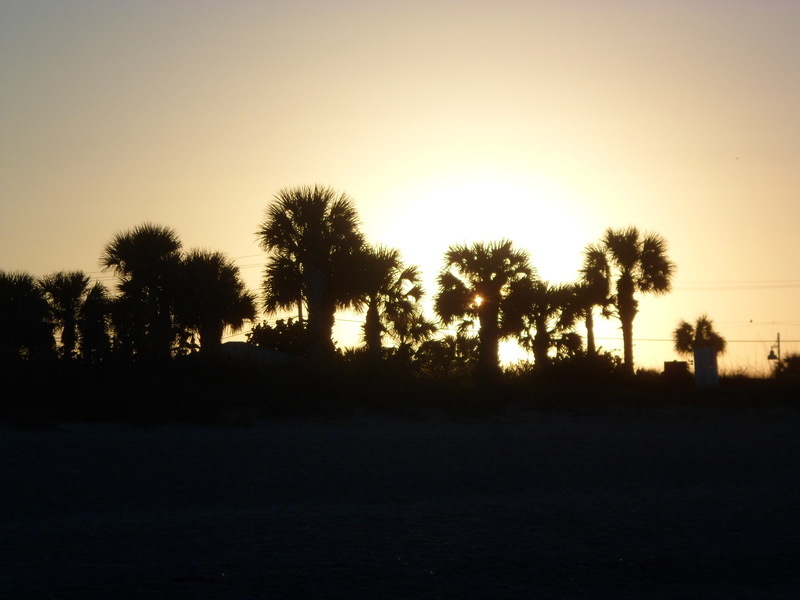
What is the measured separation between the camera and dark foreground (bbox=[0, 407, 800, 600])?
8.45 meters

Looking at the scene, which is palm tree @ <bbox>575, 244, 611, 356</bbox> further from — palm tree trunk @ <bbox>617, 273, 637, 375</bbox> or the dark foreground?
the dark foreground

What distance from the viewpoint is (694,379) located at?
30.3 m

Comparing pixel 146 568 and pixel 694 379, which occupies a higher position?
pixel 694 379

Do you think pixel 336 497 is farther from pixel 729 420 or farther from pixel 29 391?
pixel 729 420

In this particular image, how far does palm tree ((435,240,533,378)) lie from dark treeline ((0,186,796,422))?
1.9 inches

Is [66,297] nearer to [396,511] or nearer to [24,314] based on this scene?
[24,314]

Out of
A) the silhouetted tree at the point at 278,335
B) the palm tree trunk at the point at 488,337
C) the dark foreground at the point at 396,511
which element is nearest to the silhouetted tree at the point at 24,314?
the silhouetted tree at the point at 278,335

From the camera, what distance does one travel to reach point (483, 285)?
32.2 metres

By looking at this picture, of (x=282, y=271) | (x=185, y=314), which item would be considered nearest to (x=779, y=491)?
(x=282, y=271)

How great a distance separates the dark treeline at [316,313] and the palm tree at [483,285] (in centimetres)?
5

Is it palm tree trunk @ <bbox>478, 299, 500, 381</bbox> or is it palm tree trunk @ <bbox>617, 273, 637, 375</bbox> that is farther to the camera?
palm tree trunk @ <bbox>617, 273, 637, 375</bbox>

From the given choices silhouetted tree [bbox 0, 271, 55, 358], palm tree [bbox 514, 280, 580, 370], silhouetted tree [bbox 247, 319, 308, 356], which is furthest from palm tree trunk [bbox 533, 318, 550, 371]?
silhouetted tree [bbox 0, 271, 55, 358]

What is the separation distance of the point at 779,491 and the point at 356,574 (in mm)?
9219

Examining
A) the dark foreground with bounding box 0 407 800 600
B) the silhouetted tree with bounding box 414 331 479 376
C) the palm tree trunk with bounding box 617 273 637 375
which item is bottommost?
the dark foreground with bounding box 0 407 800 600
